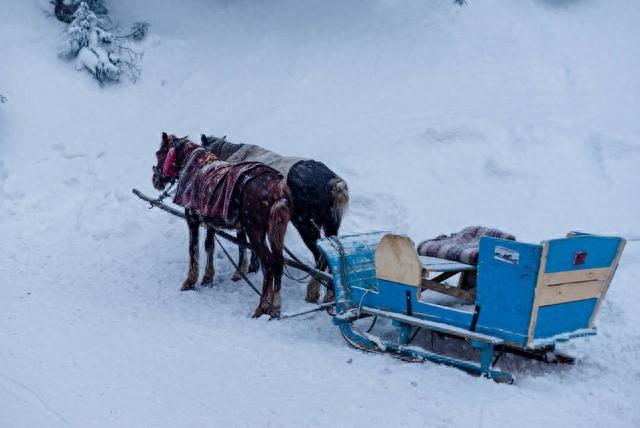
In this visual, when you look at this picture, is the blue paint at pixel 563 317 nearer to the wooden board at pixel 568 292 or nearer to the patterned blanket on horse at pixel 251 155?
the wooden board at pixel 568 292

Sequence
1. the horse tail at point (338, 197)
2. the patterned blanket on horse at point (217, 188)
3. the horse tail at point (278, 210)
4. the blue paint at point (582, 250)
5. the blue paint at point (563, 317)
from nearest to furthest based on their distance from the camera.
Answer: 1. the blue paint at point (582, 250)
2. the blue paint at point (563, 317)
3. the horse tail at point (278, 210)
4. the patterned blanket on horse at point (217, 188)
5. the horse tail at point (338, 197)

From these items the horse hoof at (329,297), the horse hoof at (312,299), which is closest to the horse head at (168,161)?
the horse hoof at (312,299)

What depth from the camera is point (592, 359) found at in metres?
4.99

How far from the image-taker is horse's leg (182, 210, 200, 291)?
750cm

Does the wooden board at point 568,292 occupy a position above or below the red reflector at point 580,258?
below

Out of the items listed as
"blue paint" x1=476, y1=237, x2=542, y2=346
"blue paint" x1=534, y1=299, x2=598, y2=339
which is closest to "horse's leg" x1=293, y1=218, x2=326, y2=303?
"blue paint" x1=476, y1=237, x2=542, y2=346

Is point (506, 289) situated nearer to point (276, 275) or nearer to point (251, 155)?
point (276, 275)

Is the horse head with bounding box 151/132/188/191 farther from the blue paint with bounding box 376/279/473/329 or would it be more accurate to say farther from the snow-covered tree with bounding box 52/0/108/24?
the snow-covered tree with bounding box 52/0/108/24

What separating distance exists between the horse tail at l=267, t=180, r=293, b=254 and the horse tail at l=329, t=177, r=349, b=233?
1.95ft

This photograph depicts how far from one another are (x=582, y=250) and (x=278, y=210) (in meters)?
3.17

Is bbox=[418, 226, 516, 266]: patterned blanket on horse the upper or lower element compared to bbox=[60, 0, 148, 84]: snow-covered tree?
lower

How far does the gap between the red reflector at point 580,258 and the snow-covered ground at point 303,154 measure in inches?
39.0

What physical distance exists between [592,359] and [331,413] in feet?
7.94

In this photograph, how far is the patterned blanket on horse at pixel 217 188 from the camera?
21.5ft
